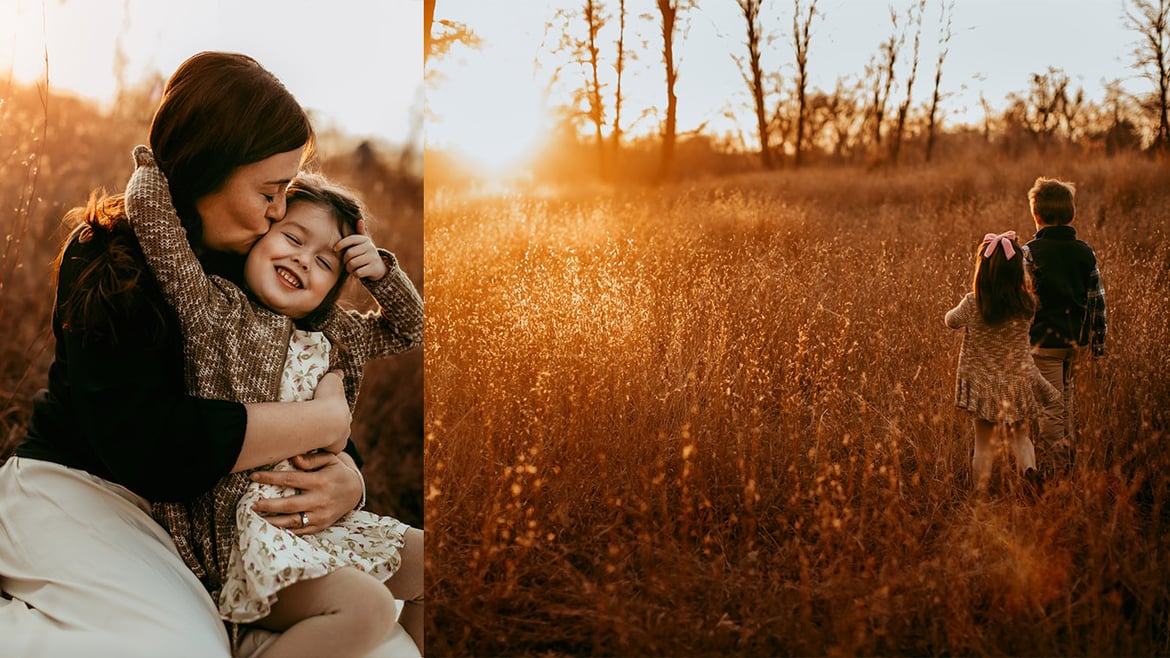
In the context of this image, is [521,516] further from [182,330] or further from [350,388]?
[182,330]

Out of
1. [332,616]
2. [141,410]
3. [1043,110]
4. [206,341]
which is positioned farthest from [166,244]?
[1043,110]

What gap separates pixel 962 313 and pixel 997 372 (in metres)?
0.21

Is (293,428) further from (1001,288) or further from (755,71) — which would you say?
(1001,288)

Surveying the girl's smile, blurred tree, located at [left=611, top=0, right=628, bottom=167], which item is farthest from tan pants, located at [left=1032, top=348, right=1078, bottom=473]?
the girl's smile

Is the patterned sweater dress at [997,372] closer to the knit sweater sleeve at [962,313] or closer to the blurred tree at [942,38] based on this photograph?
Result: the knit sweater sleeve at [962,313]

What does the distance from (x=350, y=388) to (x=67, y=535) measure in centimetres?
68

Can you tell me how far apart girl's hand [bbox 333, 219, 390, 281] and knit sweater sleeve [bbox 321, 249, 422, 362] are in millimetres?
49

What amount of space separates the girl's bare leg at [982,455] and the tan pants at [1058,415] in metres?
0.16

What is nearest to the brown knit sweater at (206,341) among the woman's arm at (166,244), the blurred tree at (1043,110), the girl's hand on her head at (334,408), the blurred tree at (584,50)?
the woman's arm at (166,244)

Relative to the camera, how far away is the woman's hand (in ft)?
5.83

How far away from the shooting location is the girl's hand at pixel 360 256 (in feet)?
6.40

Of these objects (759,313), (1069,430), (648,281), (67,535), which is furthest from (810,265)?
(67,535)

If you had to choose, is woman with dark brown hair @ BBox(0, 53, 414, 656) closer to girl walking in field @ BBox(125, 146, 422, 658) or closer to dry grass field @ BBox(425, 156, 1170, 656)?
girl walking in field @ BBox(125, 146, 422, 658)

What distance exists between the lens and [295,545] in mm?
1725
